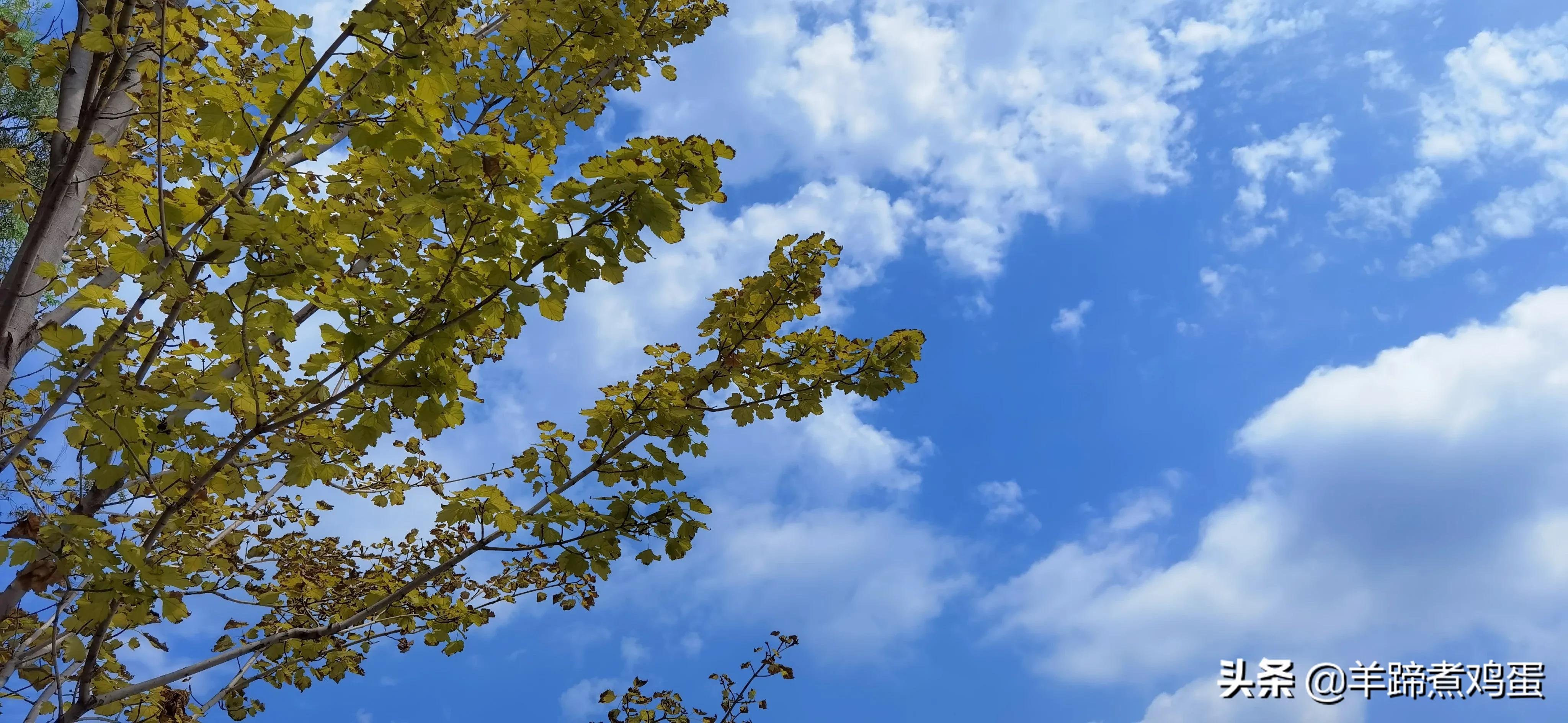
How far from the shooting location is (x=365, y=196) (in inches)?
178

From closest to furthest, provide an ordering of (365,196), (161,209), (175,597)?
1. (161,209)
2. (175,597)
3. (365,196)

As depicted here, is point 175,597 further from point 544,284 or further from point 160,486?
point 544,284

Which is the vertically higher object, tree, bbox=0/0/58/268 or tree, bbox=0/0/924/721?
tree, bbox=0/0/58/268

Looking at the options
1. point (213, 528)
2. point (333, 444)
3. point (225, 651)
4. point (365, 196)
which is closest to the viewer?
point (333, 444)

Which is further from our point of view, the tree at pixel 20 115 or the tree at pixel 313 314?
the tree at pixel 20 115

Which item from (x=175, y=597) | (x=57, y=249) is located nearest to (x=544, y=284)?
(x=175, y=597)

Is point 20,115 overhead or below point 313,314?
overhead

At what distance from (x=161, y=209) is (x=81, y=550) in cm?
121

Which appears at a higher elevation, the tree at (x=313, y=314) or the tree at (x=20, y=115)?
the tree at (x=20, y=115)

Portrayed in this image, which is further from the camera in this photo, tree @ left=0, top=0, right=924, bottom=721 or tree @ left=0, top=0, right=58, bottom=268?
tree @ left=0, top=0, right=58, bottom=268

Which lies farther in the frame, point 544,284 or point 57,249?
point 57,249

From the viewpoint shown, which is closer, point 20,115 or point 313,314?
point 313,314

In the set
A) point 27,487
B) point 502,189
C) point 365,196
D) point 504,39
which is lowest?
point 27,487

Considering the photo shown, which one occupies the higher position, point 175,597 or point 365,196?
point 365,196
